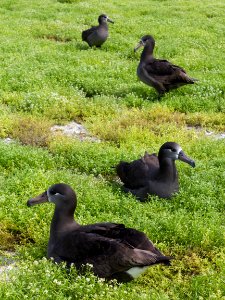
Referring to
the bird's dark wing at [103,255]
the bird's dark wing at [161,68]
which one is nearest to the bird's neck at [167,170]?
the bird's dark wing at [103,255]

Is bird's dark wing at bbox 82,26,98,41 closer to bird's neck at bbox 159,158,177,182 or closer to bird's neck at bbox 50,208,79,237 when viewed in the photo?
bird's neck at bbox 159,158,177,182

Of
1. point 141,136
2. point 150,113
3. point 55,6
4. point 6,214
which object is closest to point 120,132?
point 141,136

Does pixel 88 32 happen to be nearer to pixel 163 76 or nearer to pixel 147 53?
pixel 147 53

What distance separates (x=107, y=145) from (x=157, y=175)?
208 centimetres

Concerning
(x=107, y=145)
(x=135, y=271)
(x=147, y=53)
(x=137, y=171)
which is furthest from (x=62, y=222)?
(x=147, y=53)

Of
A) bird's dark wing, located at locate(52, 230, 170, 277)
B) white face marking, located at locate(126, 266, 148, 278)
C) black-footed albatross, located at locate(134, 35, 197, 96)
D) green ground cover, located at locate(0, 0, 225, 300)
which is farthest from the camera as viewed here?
black-footed albatross, located at locate(134, 35, 197, 96)

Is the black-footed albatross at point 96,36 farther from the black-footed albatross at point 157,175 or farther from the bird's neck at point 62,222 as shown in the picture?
the bird's neck at point 62,222

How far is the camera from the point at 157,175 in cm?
820

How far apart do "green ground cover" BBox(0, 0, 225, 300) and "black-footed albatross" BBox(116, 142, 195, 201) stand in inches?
6.3

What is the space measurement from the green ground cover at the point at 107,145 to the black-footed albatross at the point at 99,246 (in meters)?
0.20

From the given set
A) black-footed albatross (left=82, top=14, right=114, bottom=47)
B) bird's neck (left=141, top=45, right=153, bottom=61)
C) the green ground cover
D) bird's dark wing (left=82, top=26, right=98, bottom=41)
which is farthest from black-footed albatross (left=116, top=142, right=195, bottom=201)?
bird's dark wing (left=82, top=26, right=98, bottom=41)

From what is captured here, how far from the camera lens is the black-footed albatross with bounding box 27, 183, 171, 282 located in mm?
5859

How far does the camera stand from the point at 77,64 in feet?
49.0

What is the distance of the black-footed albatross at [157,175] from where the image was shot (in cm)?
802
